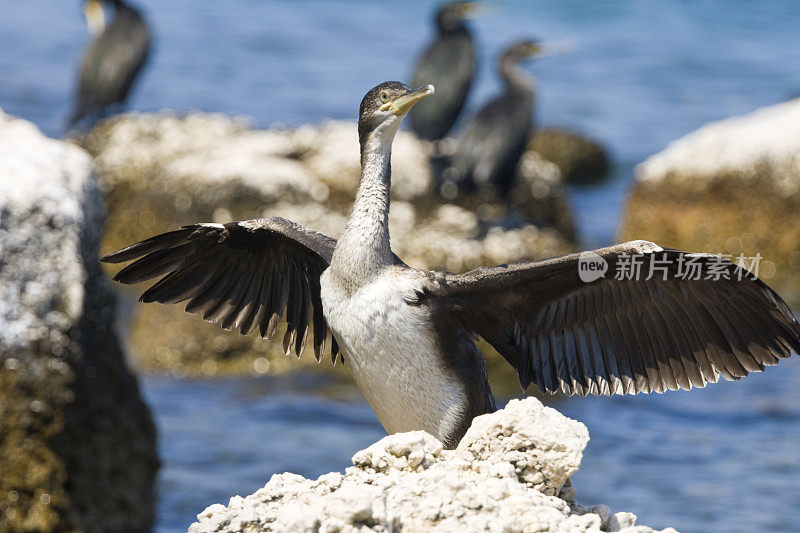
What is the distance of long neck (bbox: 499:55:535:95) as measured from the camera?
11711 millimetres

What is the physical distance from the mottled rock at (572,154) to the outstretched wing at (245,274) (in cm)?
1195

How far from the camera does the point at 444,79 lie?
12586 mm

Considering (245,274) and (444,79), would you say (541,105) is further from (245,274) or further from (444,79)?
(245,274)

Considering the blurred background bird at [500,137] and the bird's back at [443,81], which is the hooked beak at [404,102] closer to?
the blurred background bird at [500,137]

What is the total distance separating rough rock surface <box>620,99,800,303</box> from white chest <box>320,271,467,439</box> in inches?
318

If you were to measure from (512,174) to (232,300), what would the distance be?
599 cm

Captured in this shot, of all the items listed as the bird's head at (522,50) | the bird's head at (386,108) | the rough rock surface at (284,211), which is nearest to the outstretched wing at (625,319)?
the bird's head at (386,108)

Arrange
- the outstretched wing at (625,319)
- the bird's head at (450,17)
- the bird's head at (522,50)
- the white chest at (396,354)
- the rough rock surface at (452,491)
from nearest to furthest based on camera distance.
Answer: the rough rock surface at (452,491) → the outstretched wing at (625,319) → the white chest at (396,354) → the bird's head at (522,50) → the bird's head at (450,17)

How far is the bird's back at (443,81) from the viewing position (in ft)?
41.0

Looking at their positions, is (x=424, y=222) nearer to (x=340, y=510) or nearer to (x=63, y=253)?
(x=63, y=253)

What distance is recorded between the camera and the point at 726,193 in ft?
40.1

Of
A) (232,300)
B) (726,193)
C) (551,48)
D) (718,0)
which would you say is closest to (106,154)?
(551,48)

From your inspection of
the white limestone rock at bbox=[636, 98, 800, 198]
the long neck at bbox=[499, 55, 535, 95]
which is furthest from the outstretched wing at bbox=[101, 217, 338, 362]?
the white limestone rock at bbox=[636, 98, 800, 198]

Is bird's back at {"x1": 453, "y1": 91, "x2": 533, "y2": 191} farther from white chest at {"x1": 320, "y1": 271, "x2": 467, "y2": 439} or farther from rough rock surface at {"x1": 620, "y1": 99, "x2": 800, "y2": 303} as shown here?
white chest at {"x1": 320, "y1": 271, "x2": 467, "y2": 439}
